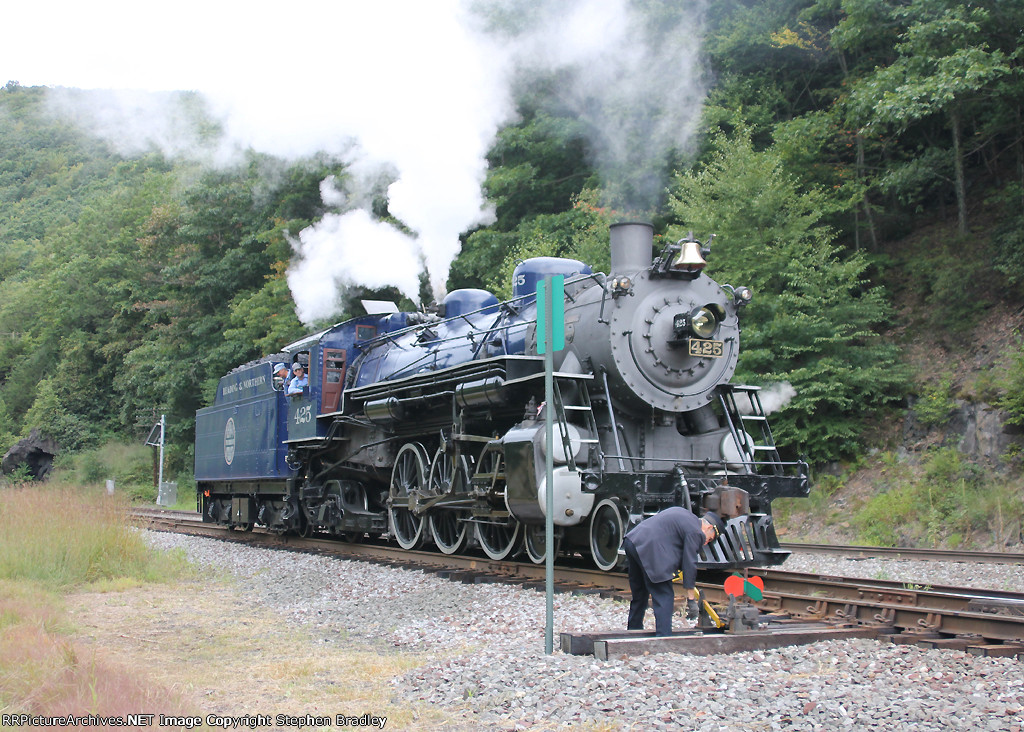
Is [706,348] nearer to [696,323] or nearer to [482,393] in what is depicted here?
[696,323]

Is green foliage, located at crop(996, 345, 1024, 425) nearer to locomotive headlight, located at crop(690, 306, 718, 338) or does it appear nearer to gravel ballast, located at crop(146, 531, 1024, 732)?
locomotive headlight, located at crop(690, 306, 718, 338)

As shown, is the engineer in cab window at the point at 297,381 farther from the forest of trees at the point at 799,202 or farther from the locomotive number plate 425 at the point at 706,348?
the forest of trees at the point at 799,202

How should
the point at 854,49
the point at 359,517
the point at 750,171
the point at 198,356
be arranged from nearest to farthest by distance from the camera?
the point at 359,517 < the point at 750,171 < the point at 854,49 < the point at 198,356

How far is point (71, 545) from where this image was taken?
9555mm

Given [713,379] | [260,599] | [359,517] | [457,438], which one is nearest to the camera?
[260,599]

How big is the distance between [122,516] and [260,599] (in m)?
3.30

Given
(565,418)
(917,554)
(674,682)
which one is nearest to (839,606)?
(674,682)

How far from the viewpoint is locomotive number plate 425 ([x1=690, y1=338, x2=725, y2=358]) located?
863 cm

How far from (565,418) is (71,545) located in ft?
18.5

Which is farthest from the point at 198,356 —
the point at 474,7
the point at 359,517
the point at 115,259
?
the point at 359,517

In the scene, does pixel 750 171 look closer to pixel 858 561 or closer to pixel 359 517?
pixel 858 561

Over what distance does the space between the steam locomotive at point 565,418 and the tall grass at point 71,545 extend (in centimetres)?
306

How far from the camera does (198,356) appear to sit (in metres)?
32.7

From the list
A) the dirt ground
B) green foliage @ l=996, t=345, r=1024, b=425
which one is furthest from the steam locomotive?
green foliage @ l=996, t=345, r=1024, b=425
